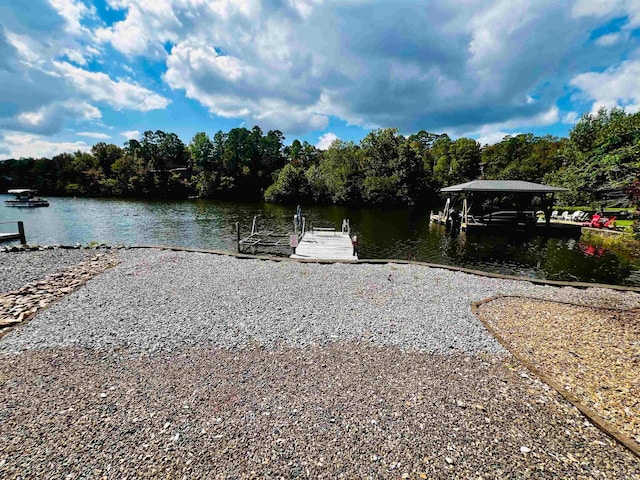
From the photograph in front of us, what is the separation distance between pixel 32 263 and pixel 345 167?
1705 inches

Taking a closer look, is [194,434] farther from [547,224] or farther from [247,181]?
[247,181]

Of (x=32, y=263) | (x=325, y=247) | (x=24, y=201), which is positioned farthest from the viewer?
(x=24, y=201)

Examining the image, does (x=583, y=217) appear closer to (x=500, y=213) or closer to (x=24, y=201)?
(x=500, y=213)

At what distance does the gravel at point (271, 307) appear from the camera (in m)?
5.11

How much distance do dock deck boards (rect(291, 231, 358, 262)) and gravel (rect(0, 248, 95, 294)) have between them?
26.9ft

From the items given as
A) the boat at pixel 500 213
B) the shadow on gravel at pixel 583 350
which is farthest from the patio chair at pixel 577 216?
the shadow on gravel at pixel 583 350

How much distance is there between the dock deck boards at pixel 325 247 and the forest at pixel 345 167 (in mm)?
9382

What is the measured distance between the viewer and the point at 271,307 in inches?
254

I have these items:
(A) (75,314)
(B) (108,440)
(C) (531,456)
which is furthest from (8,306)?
(C) (531,456)

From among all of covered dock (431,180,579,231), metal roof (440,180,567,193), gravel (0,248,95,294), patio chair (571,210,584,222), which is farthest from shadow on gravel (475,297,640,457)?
patio chair (571,210,584,222)

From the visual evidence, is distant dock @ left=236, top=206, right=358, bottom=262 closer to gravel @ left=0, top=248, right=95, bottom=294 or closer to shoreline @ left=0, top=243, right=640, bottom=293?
shoreline @ left=0, top=243, right=640, bottom=293

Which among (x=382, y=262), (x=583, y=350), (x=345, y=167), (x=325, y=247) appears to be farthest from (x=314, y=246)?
(x=345, y=167)

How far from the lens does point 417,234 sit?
74.3 ft

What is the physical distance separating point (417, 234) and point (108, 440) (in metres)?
22.2
